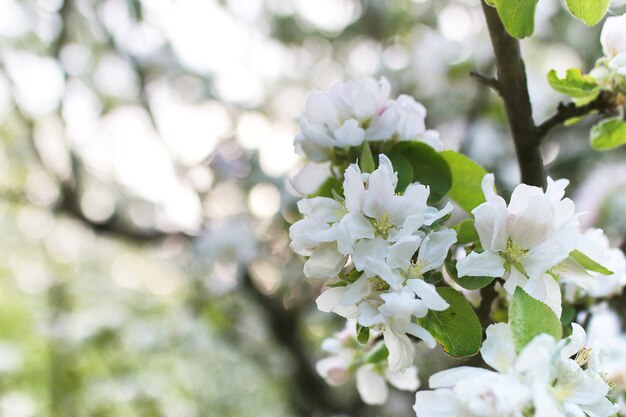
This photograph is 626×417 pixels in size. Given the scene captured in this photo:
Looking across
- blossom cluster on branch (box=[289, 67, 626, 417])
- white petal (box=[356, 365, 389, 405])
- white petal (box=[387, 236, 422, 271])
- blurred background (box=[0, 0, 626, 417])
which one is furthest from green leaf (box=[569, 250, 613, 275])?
blurred background (box=[0, 0, 626, 417])

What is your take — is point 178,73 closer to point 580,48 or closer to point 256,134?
point 256,134

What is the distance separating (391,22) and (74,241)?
1.89 metres

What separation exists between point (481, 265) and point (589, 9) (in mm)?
184

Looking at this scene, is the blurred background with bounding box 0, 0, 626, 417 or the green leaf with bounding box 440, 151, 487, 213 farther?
the blurred background with bounding box 0, 0, 626, 417

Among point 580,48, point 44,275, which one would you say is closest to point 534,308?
point 580,48

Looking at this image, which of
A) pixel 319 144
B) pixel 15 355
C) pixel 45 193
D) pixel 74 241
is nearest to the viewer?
pixel 319 144

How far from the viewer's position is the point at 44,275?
9.32ft

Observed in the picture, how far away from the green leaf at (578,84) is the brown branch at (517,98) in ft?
0.09

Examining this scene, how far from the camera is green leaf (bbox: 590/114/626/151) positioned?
0.48 m

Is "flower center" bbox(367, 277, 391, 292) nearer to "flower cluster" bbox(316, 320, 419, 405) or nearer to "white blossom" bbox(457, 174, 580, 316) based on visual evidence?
"white blossom" bbox(457, 174, 580, 316)

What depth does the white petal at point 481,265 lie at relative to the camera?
1.15 ft

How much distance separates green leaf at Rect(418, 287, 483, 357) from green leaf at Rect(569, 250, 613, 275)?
0.07 meters

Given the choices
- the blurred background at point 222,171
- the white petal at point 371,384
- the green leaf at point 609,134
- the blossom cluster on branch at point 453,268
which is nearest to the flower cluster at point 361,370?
the white petal at point 371,384

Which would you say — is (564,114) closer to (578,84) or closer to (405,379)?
(578,84)
